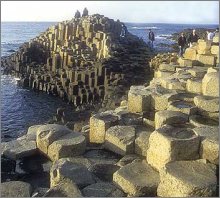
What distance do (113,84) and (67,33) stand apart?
12.9 metres

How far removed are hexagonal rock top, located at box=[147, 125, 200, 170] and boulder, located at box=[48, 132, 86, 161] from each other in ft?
4.00

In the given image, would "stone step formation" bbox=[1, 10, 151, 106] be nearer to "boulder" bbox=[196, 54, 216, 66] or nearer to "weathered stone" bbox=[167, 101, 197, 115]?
"boulder" bbox=[196, 54, 216, 66]

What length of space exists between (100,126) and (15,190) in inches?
89.7

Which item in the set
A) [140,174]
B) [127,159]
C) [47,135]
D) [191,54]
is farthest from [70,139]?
[191,54]

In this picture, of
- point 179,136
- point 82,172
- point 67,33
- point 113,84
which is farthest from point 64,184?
point 67,33

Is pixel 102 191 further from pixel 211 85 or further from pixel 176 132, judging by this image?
pixel 211 85

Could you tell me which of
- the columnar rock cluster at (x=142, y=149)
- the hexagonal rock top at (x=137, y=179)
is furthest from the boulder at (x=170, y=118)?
the hexagonal rock top at (x=137, y=179)

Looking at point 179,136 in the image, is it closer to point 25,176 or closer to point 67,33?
point 25,176

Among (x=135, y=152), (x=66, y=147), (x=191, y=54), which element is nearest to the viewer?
(x=66, y=147)

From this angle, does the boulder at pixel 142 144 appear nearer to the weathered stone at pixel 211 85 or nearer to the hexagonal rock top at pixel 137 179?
the hexagonal rock top at pixel 137 179

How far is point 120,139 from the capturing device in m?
6.43

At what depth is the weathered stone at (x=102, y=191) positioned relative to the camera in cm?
504

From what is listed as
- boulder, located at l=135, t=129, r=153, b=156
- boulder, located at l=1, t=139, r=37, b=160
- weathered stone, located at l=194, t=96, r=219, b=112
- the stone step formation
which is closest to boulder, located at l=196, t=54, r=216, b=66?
the stone step formation

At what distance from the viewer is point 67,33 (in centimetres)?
2778
